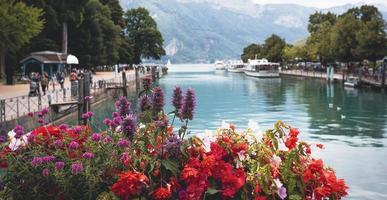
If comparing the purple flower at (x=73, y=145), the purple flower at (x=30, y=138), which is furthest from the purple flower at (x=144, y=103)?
the purple flower at (x=30, y=138)

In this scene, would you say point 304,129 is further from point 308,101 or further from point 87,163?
point 87,163

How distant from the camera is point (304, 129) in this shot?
32.5 metres

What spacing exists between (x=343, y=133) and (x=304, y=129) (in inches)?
105

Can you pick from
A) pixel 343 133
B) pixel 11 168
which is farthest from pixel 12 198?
pixel 343 133

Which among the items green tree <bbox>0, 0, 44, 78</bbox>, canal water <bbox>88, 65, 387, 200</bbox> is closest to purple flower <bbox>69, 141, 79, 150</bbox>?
canal water <bbox>88, 65, 387, 200</bbox>

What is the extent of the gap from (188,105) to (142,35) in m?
134

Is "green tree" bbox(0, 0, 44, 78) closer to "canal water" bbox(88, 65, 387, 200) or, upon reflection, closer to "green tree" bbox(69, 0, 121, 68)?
"canal water" bbox(88, 65, 387, 200)

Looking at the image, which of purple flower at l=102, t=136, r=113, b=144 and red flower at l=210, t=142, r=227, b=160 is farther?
purple flower at l=102, t=136, r=113, b=144

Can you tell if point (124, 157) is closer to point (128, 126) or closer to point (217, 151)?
point (128, 126)

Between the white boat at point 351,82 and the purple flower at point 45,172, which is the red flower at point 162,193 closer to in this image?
the purple flower at point 45,172

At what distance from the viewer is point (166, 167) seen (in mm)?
4887

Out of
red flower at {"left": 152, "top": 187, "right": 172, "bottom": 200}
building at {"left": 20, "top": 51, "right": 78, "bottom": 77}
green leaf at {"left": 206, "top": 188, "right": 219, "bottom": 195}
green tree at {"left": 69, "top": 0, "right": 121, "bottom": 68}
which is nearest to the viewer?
red flower at {"left": 152, "top": 187, "right": 172, "bottom": 200}

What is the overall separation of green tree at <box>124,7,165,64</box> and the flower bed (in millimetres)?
130955

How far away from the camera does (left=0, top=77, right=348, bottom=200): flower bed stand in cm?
487
